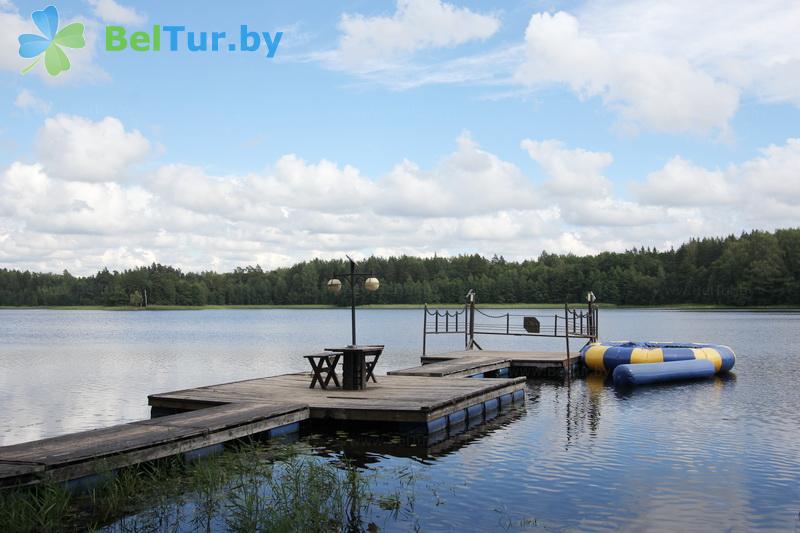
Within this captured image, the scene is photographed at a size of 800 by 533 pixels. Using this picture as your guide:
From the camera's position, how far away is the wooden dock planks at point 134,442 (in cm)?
811

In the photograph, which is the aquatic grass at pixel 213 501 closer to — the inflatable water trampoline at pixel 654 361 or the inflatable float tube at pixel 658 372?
the inflatable float tube at pixel 658 372

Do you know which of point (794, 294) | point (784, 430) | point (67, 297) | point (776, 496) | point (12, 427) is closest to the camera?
point (776, 496)

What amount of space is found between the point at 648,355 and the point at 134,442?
1767 cm

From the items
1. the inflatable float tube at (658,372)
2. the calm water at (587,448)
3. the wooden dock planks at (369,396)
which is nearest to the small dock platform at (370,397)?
the wooden dock planks at (369,396)

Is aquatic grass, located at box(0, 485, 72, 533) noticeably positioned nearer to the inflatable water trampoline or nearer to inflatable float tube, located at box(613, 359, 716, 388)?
inflatable float tube, located at box(613, 359, 716, 388)

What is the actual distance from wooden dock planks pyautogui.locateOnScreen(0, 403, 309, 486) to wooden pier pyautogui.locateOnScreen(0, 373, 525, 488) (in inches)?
0.4

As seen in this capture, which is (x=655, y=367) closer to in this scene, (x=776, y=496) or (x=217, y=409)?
(x=776, y=496)

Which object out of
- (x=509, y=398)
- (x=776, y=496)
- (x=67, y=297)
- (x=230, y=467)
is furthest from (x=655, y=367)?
(x=67, y=297)

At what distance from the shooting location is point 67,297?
489 feet

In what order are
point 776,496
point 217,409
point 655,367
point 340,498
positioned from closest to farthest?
point 340,498
point 776,496
point 217,409
point 655,367

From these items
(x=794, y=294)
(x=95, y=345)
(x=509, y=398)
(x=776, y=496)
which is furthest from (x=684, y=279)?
(x=776, y=496)

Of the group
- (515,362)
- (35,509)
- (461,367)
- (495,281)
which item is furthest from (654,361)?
(495,281)

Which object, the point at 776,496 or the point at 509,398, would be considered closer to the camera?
the point at 776,496

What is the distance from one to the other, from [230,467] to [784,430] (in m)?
10.5
